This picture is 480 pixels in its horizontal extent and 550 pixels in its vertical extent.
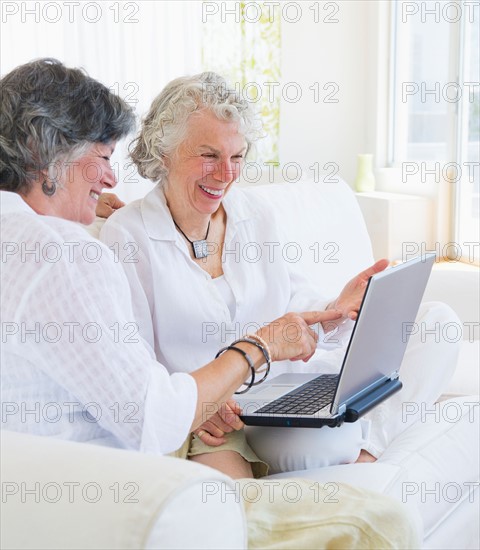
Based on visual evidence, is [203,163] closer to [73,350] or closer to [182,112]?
[182,112]

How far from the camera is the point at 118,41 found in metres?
5.79

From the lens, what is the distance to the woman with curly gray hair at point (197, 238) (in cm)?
188

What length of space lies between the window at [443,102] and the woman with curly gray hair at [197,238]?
12.1ft

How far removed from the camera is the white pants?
5.42ft

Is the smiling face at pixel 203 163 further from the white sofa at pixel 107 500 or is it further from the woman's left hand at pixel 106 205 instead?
the white sofa at pixel 107 500

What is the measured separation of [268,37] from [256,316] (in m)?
4.57

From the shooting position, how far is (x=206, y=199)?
1952 mm

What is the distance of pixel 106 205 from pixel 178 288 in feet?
1.36

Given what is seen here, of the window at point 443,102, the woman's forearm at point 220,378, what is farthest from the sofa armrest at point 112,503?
the window at point 443,102

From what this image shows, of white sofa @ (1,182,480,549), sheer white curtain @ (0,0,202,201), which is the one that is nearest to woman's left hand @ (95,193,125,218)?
white sofa @ (1,182,480,549)

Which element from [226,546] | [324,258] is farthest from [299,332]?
[324,258]

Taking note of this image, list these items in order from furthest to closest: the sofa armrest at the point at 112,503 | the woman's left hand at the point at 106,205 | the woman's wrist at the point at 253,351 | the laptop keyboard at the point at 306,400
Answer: the woman's left hand at the point at 106,205
the laptop keyboard at the point at 306,400
the woman's wrist at the point at 253,351
the sofa armrest at the point at 112,503

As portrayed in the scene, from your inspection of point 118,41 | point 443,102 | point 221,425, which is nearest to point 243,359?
point 221,425

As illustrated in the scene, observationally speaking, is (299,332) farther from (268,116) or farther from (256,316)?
(268,116)
